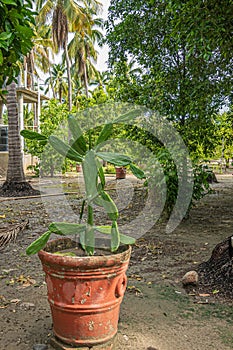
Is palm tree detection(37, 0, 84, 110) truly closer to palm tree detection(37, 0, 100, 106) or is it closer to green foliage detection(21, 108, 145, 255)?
palm tree detection(37, 0, 100, 106)

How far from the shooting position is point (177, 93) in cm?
730

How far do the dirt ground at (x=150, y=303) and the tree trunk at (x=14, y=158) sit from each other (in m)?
5.82

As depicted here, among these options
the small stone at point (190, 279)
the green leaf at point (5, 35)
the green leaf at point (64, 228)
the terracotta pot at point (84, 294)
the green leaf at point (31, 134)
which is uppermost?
the green leaf at point (5, 35)

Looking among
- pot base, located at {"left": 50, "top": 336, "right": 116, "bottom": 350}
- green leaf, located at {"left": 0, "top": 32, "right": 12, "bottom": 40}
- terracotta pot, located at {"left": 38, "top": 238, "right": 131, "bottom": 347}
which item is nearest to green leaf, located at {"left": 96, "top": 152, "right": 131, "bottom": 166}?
terracotta pot, located at {"left": 38, "top": 238, "right": 131, "bottom": 347}

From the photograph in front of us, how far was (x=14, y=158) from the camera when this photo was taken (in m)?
12.3

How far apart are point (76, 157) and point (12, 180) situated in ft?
32.2

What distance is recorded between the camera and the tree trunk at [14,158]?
476 inches

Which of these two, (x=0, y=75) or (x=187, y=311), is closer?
(x=0, y=75)

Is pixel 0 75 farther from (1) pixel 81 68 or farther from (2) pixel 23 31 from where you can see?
(1) pixel 81 68

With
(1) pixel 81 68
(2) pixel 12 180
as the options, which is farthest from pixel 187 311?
(1) pixel 81 68

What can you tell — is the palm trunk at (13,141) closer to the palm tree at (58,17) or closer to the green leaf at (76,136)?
the green leaf at (76,136)

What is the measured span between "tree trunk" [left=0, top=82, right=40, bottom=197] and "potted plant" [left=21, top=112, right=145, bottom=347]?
9364 millimetres

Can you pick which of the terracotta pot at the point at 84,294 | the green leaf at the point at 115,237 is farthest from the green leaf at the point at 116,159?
the terracotta pot at the point at 84,294

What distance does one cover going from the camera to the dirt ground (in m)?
3.07
